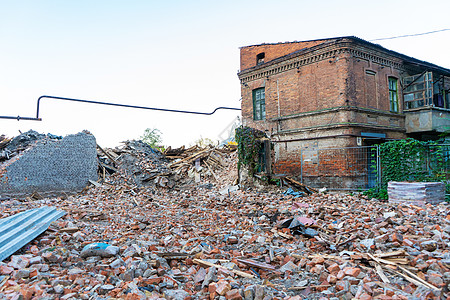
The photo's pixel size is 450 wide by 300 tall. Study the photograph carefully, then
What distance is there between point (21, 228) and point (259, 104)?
15.5m

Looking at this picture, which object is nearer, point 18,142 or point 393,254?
point 393,254

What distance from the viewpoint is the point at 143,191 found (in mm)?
14711

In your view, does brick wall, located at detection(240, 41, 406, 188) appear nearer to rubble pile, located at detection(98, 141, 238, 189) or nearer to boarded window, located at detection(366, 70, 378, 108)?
boarded window, located at detection(366, 70, 378, 108)

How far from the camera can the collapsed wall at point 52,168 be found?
12.0 m

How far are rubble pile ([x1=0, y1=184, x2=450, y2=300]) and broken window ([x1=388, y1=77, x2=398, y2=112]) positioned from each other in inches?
398

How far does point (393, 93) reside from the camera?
17.5 meters

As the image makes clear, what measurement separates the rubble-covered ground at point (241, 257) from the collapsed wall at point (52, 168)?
496 centimetres

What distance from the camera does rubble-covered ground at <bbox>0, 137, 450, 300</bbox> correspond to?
4.04m

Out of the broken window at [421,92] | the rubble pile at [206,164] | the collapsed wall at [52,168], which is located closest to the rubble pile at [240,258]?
the collapsed wall at [52,168]

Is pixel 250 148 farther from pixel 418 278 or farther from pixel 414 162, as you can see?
pixel 418 278

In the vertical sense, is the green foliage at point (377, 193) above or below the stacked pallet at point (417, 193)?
below

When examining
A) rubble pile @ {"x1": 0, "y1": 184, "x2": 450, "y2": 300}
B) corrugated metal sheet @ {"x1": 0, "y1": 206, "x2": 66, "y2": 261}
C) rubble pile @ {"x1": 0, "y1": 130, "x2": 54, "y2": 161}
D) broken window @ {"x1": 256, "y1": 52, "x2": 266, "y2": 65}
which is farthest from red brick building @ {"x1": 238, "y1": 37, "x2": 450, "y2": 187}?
rubble pile @ {"x1": 0, "y1": 130, "x2": 54, "y2": 161}

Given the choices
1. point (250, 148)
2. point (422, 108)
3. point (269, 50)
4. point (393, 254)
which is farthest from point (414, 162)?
point (269, 50)

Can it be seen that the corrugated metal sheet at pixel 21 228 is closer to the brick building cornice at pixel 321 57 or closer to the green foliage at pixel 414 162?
the green foliage at pixel 414 162
